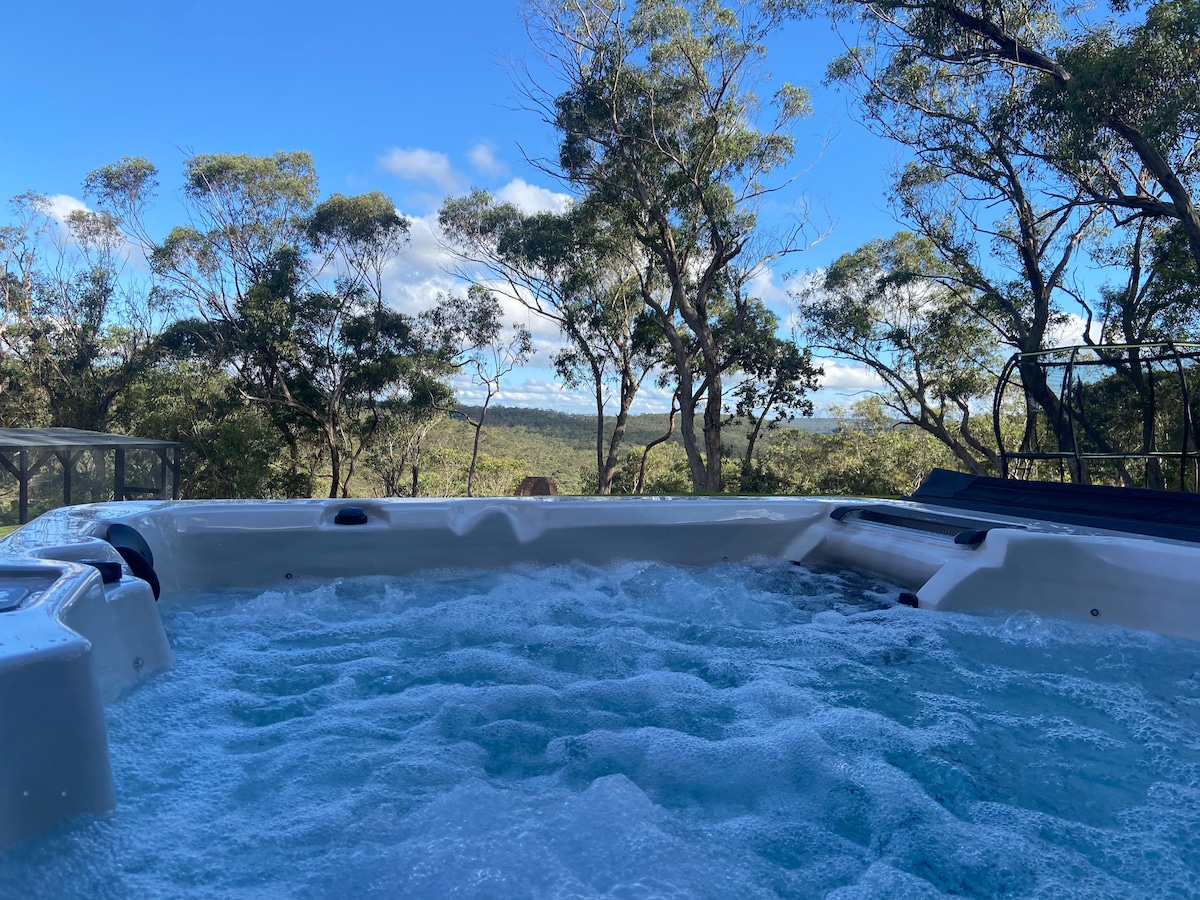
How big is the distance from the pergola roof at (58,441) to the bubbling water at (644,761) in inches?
238

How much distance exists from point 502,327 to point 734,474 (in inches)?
142

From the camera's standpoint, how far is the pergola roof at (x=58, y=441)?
20.9ft

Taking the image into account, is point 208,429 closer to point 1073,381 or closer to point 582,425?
point 582,425

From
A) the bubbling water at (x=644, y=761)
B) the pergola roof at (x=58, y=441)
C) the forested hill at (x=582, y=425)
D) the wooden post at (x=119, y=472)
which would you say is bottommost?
the bubbling water at (x=644, y=761)

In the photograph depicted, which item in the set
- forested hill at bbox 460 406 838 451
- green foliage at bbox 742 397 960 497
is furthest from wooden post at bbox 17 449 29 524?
green foliage at bbox 742 397 960 497

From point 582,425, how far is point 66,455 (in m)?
9.02

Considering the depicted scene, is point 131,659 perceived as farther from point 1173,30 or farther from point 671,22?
point 671,22

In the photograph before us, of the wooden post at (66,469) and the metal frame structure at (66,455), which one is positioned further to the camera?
the wooden post at (66,469)

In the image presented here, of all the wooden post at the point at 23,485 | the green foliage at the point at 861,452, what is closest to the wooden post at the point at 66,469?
the wooden post at the point at 23,485

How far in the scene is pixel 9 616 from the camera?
2.46 ft

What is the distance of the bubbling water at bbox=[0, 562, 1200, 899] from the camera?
0.72m

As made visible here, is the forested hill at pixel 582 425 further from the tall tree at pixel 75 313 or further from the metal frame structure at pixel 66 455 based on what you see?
the tall tree at pixel 75 313

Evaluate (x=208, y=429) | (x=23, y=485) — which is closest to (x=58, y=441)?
(x=23, y=485)

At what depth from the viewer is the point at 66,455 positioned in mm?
6762
